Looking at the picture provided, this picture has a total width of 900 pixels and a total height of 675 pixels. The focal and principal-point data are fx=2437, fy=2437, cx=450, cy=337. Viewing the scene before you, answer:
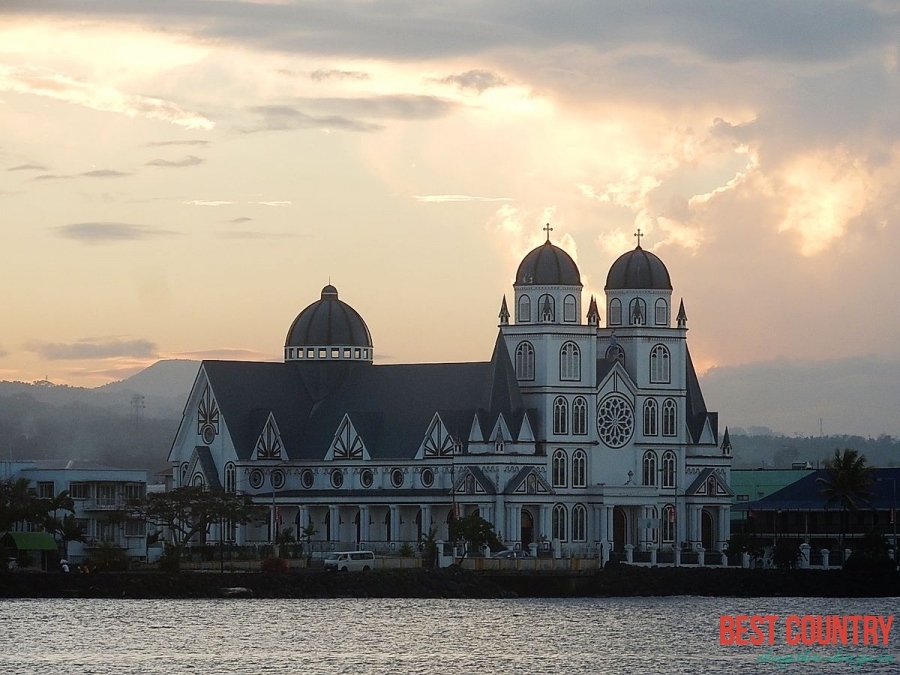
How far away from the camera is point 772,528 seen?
16038 cm

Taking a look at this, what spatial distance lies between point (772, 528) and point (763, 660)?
→ 2623 inches

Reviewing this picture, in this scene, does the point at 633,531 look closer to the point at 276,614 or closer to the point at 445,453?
the point at 445,453

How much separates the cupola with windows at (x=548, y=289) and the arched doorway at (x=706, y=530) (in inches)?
621

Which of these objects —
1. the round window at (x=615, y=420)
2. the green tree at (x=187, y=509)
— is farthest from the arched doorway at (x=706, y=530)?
the green tree at (x=187, y=509)

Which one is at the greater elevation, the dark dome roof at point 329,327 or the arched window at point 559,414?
the dark dome roof at point 329,327

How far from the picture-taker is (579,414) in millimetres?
149625

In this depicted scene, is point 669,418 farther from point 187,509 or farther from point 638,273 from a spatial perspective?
point 187,509

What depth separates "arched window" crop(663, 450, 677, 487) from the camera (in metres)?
153

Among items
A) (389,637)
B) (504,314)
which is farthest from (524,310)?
(389,637)

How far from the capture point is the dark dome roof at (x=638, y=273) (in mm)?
154125

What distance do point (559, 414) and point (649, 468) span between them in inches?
313

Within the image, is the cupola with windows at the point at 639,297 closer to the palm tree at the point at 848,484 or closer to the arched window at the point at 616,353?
the arched window at the point at 616,353

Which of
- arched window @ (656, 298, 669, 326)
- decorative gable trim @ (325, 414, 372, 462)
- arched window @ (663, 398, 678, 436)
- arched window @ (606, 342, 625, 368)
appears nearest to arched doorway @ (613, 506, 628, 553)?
arched window @ (663, 398, 678, 436)

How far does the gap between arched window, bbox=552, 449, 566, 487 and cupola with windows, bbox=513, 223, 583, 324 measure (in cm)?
806
